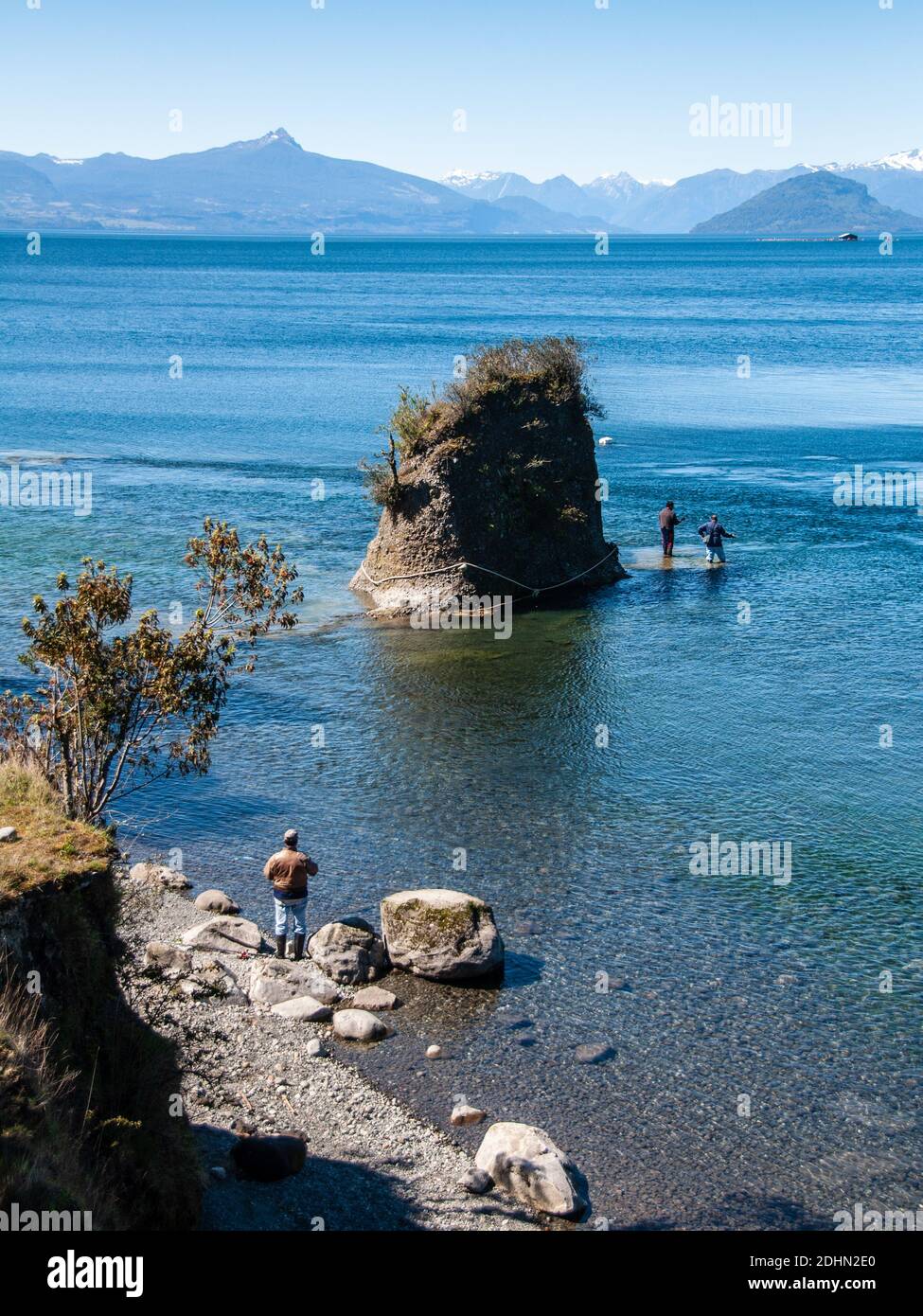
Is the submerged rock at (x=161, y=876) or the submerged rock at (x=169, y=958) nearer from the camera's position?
the submerged rock at (x=169, y=958)

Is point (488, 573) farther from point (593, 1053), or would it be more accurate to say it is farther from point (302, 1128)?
point (302, 1128)

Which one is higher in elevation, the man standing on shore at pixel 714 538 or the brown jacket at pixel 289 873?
the man standing on shore at pixel 714 538

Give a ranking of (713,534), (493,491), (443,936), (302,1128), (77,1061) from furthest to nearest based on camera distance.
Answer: (713,534) → (493,491) → (443,936) → (302,1128) → (77,1061)

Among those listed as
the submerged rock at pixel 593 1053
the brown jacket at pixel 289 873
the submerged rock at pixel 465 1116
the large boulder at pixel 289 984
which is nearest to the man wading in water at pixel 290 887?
the brown jacket at pixel 289 873

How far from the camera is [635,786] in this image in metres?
28.3

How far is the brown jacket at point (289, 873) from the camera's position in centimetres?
2050

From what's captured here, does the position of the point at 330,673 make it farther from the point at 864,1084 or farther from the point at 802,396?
the point at 802,396

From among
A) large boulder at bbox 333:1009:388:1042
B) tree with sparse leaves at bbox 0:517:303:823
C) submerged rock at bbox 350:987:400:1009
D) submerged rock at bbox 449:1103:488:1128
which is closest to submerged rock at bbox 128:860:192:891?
tree with sparse leaves at bbox 0:517:303:823

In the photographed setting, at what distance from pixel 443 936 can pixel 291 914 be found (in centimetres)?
261

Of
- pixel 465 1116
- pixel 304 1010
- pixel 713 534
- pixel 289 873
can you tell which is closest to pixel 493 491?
pixel 713 534

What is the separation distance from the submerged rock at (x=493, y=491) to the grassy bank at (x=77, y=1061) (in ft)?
93.4

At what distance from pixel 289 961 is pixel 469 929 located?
121 inches

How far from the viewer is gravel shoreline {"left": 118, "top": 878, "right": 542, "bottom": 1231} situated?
48.3 ft

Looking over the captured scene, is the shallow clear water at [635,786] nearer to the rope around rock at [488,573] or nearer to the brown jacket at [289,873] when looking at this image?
the rope around rock at [488,573]
